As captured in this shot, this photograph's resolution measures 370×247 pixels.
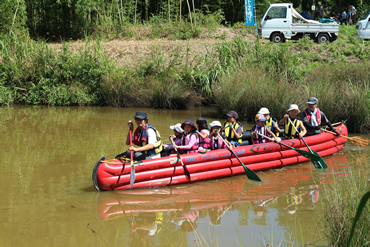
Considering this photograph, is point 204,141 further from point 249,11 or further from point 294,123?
point 249,11

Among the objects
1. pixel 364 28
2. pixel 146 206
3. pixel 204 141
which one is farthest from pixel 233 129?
pixel 364 28

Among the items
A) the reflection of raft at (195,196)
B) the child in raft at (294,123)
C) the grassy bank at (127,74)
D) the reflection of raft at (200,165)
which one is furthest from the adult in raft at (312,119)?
the grassy bank at (127,74)

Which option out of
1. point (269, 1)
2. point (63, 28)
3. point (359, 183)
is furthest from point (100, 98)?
point (269, 1)

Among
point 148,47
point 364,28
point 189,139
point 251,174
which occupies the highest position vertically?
point 364,28

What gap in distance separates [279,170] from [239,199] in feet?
6.79

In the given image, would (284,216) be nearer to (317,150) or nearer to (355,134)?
(317,150)

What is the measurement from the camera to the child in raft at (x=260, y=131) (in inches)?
302

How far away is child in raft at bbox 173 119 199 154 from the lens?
689cm

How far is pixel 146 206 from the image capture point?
18.5 ft

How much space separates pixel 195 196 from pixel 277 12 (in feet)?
47.1

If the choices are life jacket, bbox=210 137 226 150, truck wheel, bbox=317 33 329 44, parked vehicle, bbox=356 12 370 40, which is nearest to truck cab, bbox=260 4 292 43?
truck wheel, bbox=317 33 329 44

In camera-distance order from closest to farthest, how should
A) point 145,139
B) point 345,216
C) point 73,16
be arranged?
point 345,216 → point 145,139 → point 73,16

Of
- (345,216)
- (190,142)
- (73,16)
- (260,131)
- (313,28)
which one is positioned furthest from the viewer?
(73,16)

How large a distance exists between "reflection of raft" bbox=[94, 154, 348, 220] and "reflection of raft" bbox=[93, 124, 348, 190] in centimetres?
14
